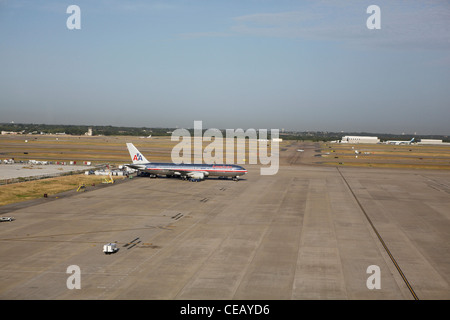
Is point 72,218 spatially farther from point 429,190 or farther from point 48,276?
point 429,190

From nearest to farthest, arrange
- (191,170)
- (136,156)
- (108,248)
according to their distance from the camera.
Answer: (108,248) < (191,170) < (136,156)

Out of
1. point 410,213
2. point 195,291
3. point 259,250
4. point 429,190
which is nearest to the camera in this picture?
point 195,291

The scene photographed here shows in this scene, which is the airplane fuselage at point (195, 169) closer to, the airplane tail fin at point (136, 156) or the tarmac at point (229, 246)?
the airplane tail fin at point (136, 156)

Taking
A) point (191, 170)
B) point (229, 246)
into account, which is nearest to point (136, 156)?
point (191, 170)

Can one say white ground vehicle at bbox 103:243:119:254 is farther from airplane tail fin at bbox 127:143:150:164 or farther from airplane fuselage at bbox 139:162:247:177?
airplane tail fin at bbox 127:143:150:164

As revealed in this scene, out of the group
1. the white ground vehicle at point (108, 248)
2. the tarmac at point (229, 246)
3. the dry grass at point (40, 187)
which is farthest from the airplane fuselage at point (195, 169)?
the white ground vehicle at point (108, 248)

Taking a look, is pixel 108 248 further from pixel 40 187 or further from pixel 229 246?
pixel 40 187
